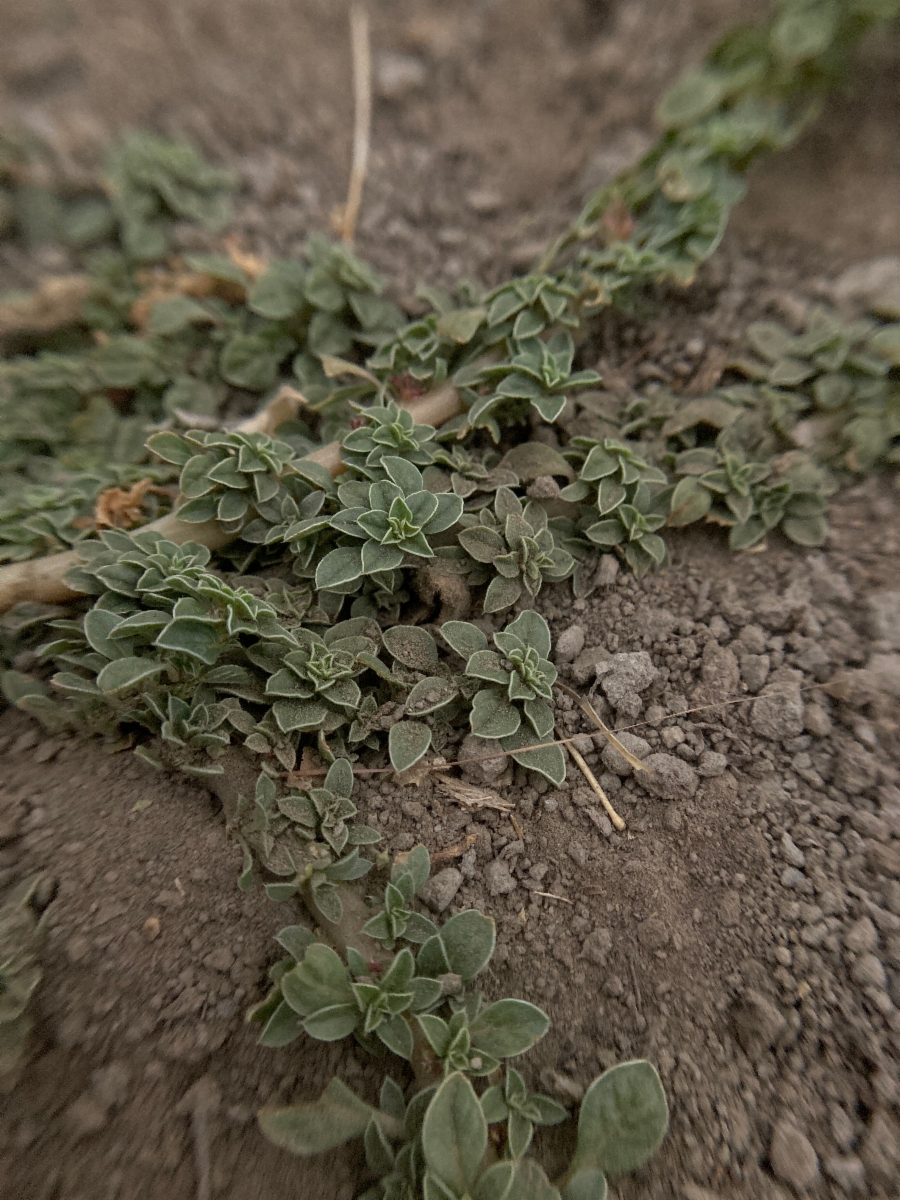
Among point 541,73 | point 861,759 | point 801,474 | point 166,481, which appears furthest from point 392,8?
point 861,759

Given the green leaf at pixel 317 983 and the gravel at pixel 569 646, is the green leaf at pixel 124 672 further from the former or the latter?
the gravel at pixel 569 646

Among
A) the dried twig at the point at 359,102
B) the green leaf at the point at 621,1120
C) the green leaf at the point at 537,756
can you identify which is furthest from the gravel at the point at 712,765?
the dried twig at the point at 359,102

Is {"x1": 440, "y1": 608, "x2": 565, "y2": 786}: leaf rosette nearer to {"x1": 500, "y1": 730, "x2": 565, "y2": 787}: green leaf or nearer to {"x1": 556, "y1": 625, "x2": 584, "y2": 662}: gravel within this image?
{"x1": 500, "y1": 730, "x2": 565, "y2": 787}: green leaf

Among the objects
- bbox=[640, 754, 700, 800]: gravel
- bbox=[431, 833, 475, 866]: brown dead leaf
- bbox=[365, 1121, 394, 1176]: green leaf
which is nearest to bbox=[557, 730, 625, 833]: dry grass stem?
bbox=[640, 754, 700, 800]: gravel

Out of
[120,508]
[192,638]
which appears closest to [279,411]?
[120,508]

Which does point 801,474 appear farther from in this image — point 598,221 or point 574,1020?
point 574,1020

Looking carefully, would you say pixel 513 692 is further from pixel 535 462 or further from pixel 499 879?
pixel 535 462
